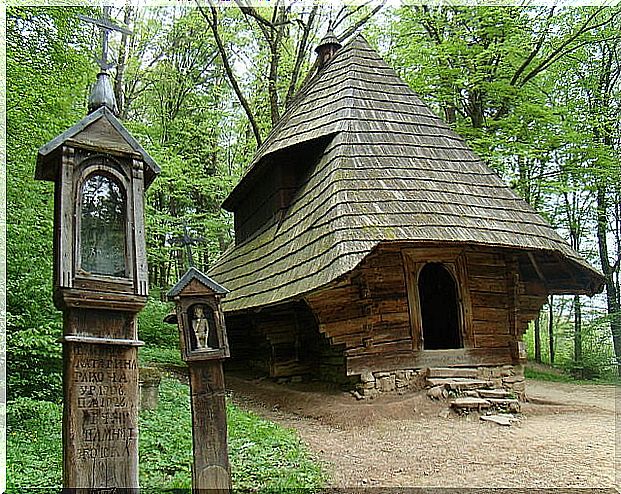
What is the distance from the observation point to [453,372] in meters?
7.95

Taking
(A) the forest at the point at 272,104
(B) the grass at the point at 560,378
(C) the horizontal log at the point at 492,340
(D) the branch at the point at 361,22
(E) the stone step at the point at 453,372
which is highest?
(D) the branch at the point at 361,22

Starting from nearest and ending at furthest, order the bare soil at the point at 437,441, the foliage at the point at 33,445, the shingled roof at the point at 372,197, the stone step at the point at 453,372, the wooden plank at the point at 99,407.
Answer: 1. the wooden plank at the point at 99,407
2. the foliage at the point at 33,445
3. the bare soil at the point at 437,441
4. the shingled roof at the point at 372,197
5. the stone step at the point at 453,372

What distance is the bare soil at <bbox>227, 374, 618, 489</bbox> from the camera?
4.91 meters

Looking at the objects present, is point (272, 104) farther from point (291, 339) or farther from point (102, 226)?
point (102, 226)

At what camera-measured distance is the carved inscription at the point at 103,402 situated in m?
3.23

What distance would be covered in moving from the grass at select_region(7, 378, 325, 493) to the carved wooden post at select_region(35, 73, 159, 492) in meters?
0.84

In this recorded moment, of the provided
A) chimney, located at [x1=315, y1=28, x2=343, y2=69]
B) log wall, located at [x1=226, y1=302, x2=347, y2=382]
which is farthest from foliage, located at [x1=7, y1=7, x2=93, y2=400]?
chimney, located at [x1=315, y1=28, x2=343, y2=69]

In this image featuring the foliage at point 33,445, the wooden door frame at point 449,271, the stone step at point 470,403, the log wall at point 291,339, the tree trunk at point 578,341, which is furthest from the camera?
the tree trunk at point 578,341

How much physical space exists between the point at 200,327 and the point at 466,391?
198 inches

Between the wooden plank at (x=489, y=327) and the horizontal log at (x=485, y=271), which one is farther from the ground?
the horizontal log at (x=485, y=271)

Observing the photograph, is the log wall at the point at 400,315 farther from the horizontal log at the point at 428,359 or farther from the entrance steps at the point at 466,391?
the entrance steps at the point at 466,391

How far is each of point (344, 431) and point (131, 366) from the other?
12.2 ft

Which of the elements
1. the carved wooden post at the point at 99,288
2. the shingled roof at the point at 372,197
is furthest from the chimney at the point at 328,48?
the carved wooden post at the point at 99,288

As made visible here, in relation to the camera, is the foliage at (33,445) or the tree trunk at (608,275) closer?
the foliage at (33,445)
